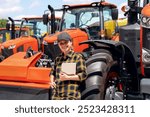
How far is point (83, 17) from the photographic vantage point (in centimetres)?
880

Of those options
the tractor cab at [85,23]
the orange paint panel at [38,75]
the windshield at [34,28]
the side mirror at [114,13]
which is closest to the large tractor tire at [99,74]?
the orange paint panel at [38,75]

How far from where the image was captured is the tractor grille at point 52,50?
854cm

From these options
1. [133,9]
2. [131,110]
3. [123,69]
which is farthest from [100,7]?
[131,110]

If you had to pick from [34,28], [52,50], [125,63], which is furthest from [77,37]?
[34,28]

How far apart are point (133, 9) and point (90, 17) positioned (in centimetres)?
349

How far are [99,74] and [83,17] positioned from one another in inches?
190

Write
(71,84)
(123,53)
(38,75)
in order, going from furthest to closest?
(38,75), (123,53), (71,84)

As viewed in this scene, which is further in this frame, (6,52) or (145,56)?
(6,52)

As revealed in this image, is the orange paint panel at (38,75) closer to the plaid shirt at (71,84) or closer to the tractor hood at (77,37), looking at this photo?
the plaid shirt at (71,84)

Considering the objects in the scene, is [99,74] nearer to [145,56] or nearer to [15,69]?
[145,56]

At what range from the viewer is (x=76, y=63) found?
384 centimetres

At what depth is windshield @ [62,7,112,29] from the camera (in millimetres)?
8586

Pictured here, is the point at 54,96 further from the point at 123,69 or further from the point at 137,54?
the point at 137,54

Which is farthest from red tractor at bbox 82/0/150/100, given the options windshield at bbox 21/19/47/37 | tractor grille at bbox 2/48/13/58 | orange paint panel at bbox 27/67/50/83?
windshield at bbox 21/19/47/37
